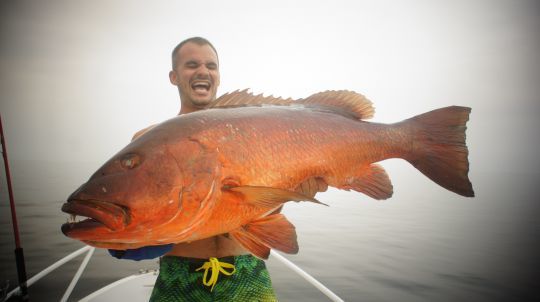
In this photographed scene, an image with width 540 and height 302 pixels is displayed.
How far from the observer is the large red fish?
4.35 ft

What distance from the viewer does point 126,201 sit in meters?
1.31

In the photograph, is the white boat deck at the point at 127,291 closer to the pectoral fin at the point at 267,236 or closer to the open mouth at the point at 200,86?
the open mouth at the point at 200,86

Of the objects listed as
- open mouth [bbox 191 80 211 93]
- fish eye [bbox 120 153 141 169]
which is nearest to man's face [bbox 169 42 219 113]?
open mouth [bbox 191 80 211 93]

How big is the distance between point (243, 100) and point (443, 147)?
1.63m

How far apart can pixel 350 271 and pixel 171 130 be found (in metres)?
15.0

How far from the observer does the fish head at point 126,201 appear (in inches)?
49.1

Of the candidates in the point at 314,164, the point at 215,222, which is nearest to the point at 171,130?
the point at 215,222

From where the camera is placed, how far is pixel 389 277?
13.7m

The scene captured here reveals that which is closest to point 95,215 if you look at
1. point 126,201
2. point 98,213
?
point 98,213

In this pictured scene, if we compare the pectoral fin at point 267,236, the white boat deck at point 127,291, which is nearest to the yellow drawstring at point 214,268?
the pectoral fin at point 267,236

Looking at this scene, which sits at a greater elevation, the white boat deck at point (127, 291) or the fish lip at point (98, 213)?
the fish lip at point (98, 213)

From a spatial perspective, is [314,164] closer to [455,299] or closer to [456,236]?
[455,299]

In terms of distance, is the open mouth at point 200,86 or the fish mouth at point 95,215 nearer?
the fish mouth at point 95,215

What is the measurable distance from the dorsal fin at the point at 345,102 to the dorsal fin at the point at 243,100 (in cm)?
25
